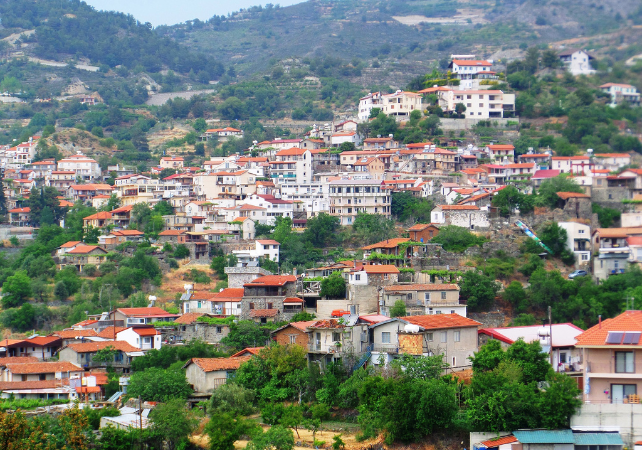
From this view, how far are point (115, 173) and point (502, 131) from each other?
23931 millimetres

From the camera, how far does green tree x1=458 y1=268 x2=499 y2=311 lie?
32.3 meters

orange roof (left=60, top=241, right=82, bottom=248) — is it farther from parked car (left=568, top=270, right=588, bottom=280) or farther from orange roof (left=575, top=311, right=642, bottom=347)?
orange roof (left=575, top=311, right=642, bottom=347)

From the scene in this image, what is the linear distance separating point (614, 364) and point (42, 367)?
56.2 ft

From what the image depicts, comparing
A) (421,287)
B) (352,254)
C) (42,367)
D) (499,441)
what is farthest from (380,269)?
(499,441)

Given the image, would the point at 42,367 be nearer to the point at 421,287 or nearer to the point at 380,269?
the point at 380,269

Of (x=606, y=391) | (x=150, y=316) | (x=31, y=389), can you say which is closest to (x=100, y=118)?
(x=150, y=316)

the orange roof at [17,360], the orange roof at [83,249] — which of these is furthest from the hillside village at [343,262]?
the orange roof at [83,249]

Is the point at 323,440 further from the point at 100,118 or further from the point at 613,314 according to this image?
the point at 100,118

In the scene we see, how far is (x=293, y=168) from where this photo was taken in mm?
49062

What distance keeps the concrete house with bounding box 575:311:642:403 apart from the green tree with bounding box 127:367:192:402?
1138 centimetres

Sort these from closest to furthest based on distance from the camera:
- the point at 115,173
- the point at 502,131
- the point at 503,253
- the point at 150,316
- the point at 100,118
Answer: the point at 150,316 → the point at 503,253 → the point at 502,131 → the point at 115,173 → the point at 100,118

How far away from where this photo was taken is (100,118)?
7281 cm

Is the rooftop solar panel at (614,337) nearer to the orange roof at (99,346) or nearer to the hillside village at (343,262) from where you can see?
the hillside village at (343,262)

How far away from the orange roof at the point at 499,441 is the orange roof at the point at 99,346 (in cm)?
1402
